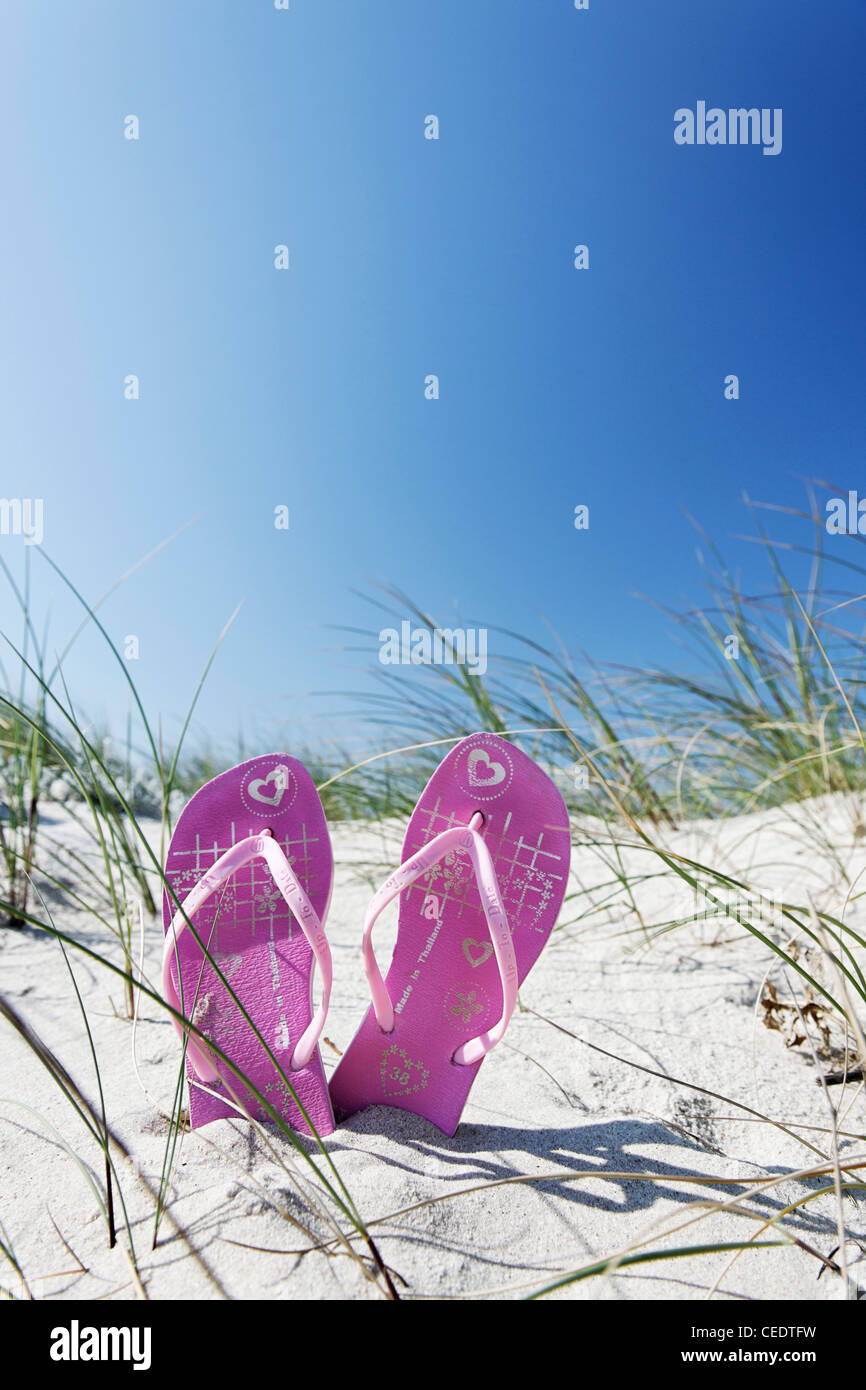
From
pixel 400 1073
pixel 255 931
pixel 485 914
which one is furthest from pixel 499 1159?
pixel 255 931

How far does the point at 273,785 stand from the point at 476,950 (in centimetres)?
34

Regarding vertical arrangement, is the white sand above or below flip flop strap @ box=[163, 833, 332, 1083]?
below

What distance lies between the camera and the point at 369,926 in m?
0.80

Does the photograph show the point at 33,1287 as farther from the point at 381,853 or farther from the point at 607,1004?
the point at 381,853

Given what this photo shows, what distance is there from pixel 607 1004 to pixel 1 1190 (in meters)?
0.86

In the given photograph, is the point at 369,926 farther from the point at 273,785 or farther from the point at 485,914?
the point at 273,785

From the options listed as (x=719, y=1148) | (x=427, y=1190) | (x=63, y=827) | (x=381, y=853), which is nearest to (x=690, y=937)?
(x=719, y=1148)

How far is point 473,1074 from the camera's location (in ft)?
2.75

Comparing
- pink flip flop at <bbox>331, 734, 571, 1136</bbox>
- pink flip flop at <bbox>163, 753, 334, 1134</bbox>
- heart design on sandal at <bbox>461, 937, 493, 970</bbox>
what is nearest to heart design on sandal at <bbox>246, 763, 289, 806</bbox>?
pink flip flop at <bbox>163, 753, 334, 1134</bbox>

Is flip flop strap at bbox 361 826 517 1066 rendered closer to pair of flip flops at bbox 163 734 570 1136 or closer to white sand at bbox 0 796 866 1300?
pair of flip flops at bbox 163 734 570 1136

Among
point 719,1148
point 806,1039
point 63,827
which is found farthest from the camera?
point 63,827

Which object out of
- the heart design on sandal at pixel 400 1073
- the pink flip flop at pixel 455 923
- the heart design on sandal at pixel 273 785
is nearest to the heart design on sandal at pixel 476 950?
the pink flip flop at pixel 455 923

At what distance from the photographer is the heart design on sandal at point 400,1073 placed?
850 millimetres

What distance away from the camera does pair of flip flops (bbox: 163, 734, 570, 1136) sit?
83cm
